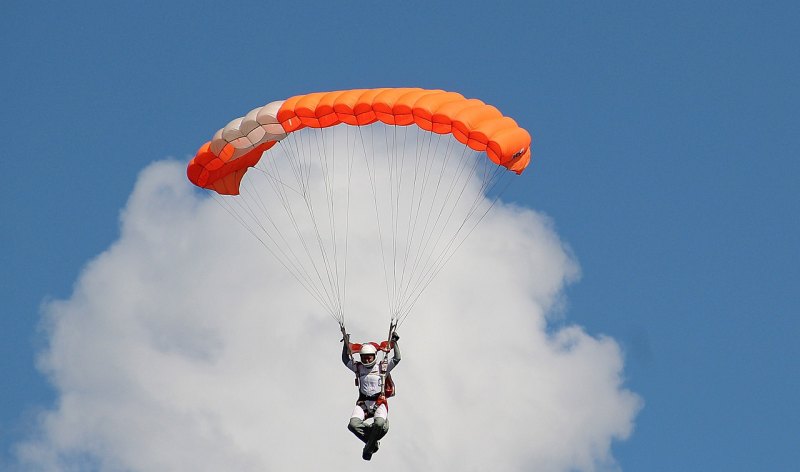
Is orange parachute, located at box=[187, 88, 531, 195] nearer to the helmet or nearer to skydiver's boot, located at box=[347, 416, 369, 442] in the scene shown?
the helmet

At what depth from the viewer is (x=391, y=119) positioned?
129 ft

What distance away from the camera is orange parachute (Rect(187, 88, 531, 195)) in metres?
38.9

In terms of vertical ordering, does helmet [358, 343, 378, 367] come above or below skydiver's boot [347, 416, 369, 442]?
above

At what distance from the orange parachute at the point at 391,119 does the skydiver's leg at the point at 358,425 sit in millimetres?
5542

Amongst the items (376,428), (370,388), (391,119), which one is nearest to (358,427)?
(376,428)

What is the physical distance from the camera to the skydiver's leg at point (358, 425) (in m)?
38.6

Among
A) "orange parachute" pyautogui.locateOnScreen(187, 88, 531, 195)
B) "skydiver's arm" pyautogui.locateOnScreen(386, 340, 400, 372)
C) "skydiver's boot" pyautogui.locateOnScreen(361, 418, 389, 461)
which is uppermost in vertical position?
"orange parachute" pyautogui.locateOnScreen(187, 88, 531, 195)

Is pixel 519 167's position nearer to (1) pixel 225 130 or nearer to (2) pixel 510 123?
(2) pixel 510 123

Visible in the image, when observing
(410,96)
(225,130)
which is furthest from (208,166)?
(410,96)

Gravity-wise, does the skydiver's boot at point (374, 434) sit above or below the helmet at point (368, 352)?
below

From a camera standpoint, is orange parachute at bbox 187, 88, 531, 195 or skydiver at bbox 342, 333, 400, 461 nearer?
skydiver at bbox 342, 333, 400, 461

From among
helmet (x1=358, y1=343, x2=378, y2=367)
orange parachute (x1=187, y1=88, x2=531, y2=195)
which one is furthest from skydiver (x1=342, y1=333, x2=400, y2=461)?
orange parachute (x1=187, y1=88, x2=531, y2=195)

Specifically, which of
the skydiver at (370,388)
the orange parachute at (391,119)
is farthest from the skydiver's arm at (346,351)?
the orange parachute at (391,119)

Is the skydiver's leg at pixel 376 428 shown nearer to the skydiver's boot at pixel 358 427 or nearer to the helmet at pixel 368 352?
the skydiver's boot at pixel 358 427
